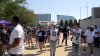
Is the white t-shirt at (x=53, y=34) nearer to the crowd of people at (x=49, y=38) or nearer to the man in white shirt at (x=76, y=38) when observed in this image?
the crowd of people at (x=49, y=38)

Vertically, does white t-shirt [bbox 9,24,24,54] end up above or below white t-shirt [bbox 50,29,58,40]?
above

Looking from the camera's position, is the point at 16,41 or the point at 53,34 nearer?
the point at 16,41

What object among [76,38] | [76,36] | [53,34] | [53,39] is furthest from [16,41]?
[53,34]

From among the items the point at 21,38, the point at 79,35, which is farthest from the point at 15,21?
the point at 79,35

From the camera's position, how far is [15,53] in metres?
8.20

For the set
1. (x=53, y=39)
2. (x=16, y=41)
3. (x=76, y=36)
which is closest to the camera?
(x=16, y=41)

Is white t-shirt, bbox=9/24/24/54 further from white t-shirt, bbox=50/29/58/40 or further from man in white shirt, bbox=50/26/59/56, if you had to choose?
white t-shirt, bbox=50/29/58/40

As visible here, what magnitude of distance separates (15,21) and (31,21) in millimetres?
72380

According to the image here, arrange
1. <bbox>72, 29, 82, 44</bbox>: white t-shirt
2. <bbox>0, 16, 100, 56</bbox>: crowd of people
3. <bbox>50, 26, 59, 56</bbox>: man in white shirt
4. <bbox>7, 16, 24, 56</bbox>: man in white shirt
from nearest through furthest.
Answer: <bbox>7, 16, 24, 56</bbox>: man in white shirt
<bbox>0, 16, 100, 56</bbox>: crowd of people
<bbox>72, 29, 82, 44</bbox>: white t-shirt
<bbox>50, 26, 59, 56</bbox>: man in white shirt

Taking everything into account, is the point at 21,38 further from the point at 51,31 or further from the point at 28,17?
the point at 28,17

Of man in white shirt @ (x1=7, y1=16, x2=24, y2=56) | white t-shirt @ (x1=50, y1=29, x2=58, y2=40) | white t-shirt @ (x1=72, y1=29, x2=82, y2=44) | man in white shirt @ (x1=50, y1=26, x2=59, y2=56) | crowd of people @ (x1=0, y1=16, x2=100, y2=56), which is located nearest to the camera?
man in white shirt @ (x1=7, y1=16, x2=24, y2=56)

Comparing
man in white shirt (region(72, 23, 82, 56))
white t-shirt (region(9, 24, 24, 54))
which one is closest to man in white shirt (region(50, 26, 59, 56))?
man in white shirt (region(72, 23, 82, 56))

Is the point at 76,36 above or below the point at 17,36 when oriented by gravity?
below

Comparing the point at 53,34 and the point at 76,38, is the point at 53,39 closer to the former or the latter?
the point at 53,34
